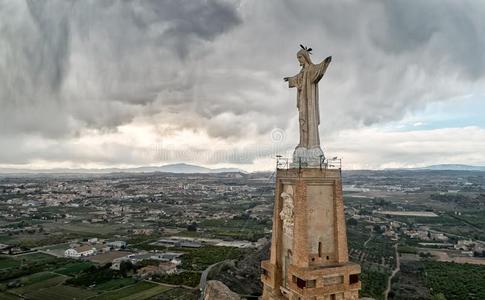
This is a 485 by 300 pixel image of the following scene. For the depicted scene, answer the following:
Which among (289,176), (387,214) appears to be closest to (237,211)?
(387,214)

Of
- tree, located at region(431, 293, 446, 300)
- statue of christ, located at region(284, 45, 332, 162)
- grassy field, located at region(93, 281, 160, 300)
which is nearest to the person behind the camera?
statue of christ, located at region(284, 45, 332, 162)

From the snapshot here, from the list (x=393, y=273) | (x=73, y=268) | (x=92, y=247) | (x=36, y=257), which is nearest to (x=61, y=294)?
(x=73, y=268)

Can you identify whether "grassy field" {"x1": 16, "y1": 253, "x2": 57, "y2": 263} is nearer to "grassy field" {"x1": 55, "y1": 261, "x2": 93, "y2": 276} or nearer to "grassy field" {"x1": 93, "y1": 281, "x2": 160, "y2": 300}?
"grassy field" {"x1": 55, "y1": 261, "x2": 93, "y2": 276}

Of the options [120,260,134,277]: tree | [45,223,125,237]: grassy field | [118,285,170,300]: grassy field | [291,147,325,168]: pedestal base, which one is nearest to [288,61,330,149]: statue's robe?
[291,147,325,168]: pedestal base

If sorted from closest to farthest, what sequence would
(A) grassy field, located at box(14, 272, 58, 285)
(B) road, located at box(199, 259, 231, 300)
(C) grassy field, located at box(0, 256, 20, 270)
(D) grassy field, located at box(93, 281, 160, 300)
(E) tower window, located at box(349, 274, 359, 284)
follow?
(E) tower window, located at box(349, 274, 359, 284), (D) grassy field, located at box(93, 281, 160, 300), (B) road, located at box(199, 259, 231, 300), (A) grassy field, located at box(14, 272, 58, 285), (C) grassy field, located at box(0, 256, 20, 270)

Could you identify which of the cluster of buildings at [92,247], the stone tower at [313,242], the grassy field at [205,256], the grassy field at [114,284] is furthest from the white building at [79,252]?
the stone tower at [313,242]

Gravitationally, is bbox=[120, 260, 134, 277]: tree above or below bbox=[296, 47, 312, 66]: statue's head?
below

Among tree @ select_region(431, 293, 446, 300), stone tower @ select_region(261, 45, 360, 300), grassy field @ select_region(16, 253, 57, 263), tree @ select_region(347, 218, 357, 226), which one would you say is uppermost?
stone tower @ select_region(261, 45, 360, 300)

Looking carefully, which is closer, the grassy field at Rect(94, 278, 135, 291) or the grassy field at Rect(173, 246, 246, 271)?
the grassy field at Rect(94, 278, 135, 291)
